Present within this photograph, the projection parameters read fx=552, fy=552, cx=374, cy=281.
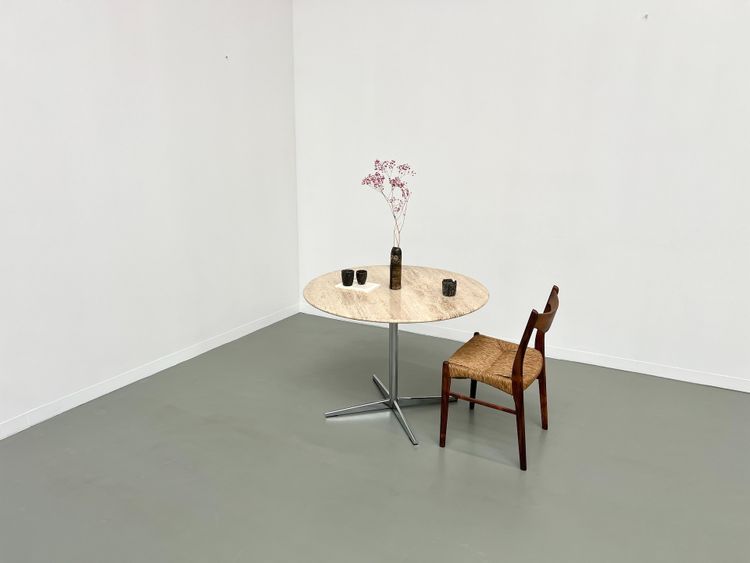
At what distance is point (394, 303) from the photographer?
2896 mm

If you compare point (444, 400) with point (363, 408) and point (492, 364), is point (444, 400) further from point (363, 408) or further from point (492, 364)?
point (363, 408)

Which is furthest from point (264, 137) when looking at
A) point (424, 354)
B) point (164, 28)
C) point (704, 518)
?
point (704, 518)

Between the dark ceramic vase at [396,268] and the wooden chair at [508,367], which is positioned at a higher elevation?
the dark ceramic vase at [396,268]

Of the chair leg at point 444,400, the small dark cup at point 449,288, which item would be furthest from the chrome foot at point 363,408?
the small dark cup at point 449,288

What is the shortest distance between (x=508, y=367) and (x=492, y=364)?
0.08 m

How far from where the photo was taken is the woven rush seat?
8.80 ft

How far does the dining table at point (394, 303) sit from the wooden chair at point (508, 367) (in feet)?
0.88

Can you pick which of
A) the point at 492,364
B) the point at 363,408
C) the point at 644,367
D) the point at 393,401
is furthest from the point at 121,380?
the point at 644,367

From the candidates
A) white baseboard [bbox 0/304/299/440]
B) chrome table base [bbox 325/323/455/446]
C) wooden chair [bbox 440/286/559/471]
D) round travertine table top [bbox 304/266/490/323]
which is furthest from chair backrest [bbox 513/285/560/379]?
white baseboard [bbox 0/304/299/440]

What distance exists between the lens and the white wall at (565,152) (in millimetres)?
3455

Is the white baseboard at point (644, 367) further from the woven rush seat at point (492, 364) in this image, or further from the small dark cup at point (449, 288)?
the small dark cup at point (449, 288)

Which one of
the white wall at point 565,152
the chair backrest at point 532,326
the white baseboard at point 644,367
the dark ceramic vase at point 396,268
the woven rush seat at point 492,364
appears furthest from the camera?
the white baseboard at point 644,367

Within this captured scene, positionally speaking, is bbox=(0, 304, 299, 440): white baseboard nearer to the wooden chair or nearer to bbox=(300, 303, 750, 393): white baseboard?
bbox=(300, 303, 750, 393): white baseboard

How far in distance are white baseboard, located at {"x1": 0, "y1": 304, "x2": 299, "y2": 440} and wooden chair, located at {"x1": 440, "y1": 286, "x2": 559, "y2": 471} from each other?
2083mm
